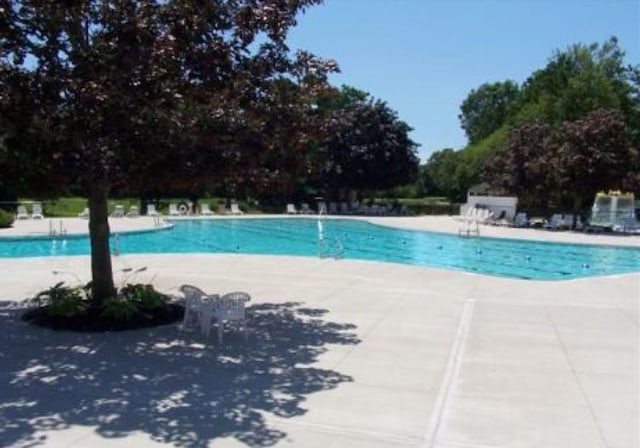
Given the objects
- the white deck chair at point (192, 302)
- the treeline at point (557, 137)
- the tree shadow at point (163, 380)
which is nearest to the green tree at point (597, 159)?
the treeline at point (557, 137)

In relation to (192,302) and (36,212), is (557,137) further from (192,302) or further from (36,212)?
(192,302)

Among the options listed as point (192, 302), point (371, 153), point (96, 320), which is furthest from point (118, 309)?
point (371, 153)

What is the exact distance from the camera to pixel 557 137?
3547cm

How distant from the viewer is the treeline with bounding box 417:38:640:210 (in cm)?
3269

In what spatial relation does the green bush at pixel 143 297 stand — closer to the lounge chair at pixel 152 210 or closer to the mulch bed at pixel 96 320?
the mulch bed at pixel 96 320

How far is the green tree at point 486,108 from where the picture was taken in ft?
278

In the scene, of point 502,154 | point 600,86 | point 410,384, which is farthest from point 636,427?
point 600,86

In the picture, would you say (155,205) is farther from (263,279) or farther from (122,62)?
(122,62)

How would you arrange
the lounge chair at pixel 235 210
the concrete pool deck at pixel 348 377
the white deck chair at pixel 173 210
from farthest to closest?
the lounge chair at pixel 235 210 < the white deck chair at pixel 173 210 < the concrete pool deck at pixel 348 377

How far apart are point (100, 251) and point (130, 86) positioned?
10.4ft

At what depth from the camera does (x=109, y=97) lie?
774 centimetres

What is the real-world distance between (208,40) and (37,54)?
2376mm

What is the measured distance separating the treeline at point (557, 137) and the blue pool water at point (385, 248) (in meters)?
7.61

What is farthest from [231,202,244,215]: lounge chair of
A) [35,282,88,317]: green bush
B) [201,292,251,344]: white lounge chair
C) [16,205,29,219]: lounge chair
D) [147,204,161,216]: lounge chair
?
[201,292,251,344]: white lounge chair
